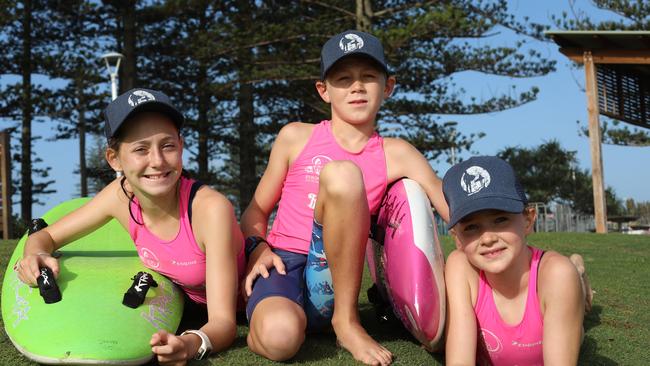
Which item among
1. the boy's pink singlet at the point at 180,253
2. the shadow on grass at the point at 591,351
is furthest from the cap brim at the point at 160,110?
the shadow on grass at the point at 591,351

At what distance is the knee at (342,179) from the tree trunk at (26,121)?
18.7m

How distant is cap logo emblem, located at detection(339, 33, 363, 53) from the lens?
327cm

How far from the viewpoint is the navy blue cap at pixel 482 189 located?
7.97 ft

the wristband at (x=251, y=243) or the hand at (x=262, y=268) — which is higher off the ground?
the wristband at (x=251, y=243)

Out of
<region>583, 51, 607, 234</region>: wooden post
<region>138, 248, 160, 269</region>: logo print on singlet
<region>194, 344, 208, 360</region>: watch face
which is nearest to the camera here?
<region>194, 344, 208, 360</region>: watch face

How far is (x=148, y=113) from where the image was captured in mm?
2977

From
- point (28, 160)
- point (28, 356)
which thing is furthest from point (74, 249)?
point (28, 160)

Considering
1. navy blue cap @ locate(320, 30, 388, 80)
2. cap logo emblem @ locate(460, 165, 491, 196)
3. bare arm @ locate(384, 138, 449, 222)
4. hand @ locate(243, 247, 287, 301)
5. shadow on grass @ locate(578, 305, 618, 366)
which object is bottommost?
shadow on grass @ locate(578, 305, 618, 366)

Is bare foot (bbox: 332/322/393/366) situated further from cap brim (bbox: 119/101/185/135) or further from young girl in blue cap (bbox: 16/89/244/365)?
cap brim (bbox: 119/101/185/135)

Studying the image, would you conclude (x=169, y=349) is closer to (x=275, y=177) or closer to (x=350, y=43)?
(x=275, y=177)

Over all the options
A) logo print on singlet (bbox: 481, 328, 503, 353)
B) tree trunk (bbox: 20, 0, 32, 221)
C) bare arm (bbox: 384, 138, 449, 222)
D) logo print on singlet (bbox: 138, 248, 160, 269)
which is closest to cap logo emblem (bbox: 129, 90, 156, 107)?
logo print on singlet (bbox: 138, 248, 160, 269)

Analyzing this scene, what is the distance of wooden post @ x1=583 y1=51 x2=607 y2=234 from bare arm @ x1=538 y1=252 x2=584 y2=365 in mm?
10441

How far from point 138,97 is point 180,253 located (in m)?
0.71

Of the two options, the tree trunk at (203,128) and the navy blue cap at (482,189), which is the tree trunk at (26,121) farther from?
the navy blue cap at (482,189)
